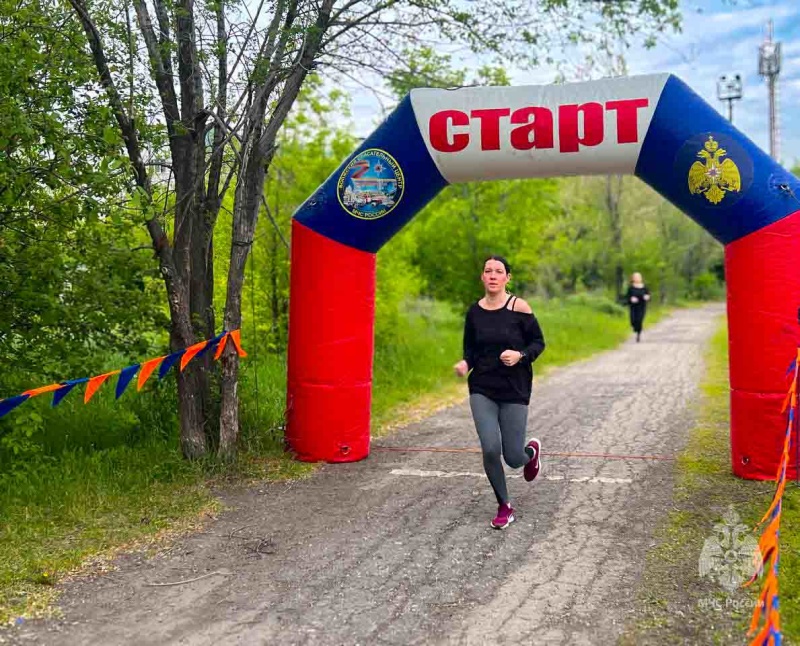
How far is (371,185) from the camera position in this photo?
7.21 meters

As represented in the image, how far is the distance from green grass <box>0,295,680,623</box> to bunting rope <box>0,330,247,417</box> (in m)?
0.47

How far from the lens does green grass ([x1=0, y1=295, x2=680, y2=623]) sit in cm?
517

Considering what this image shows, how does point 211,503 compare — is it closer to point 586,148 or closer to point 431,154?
point 431,154

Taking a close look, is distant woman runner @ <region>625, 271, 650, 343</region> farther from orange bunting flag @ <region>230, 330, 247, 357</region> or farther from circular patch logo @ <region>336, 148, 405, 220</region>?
orange bunting flag @ <region>230, 330, 247, 357</region>

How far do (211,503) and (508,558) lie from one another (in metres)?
2.43

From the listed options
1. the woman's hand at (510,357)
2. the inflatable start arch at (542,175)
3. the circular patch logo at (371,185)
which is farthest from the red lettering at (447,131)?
the woman's hand at (510,357)

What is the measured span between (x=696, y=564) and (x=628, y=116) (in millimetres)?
3605

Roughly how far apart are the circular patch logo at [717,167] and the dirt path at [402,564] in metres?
2.41

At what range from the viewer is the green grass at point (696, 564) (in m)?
4.02

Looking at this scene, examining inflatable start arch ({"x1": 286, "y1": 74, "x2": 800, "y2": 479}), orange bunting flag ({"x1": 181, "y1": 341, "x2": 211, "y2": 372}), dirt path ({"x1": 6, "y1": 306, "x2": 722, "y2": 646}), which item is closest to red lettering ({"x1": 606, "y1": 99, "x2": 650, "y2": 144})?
inflatable start arch ({"x1": 286, "y1": 74, "x2": 800, "y2": 479})

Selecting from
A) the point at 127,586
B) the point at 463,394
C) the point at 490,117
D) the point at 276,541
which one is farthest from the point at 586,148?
the point at 463,394

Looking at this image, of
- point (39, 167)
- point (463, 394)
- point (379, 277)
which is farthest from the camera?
point (379, 277)

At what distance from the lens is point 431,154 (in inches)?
280

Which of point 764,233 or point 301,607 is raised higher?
point 764,233
